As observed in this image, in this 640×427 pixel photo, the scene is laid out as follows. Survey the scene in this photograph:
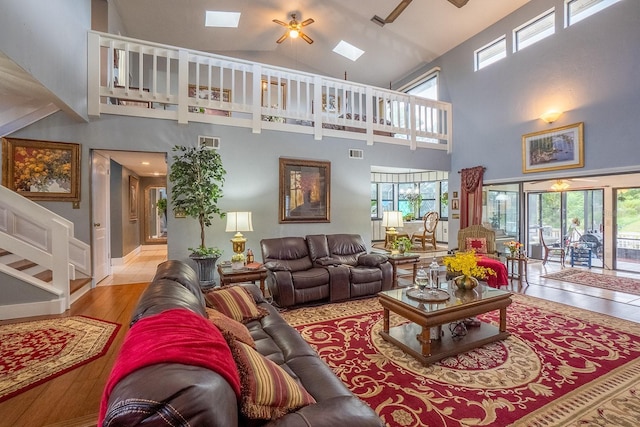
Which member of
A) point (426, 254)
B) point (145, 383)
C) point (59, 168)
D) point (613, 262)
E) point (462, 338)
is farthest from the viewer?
point (426, 254)

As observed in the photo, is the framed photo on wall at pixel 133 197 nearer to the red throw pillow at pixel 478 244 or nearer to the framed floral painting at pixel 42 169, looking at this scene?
the framed floral painting at pixel 42 169

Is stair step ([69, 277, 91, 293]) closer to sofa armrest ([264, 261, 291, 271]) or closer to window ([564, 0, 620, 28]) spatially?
sofa armrest ([264, 261, 291, 271])

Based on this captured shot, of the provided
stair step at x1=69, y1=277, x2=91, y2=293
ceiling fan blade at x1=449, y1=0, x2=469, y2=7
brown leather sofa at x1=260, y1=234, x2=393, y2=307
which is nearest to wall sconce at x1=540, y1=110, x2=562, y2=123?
ceiling fan blade at x1=449, y1=0, x2=469, y2=7

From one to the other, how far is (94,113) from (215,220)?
7.42 feet

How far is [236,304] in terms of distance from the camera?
251cm

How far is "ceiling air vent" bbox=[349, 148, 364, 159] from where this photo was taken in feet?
19.5

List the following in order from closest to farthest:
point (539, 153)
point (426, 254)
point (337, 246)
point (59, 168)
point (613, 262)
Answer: point (59, 168) → point (337, 246) → point (539, 153) → point (613, 262) → point (426, 254)

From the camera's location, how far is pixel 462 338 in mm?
2795

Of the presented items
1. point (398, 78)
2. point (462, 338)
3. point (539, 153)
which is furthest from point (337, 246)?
point (398, 78)

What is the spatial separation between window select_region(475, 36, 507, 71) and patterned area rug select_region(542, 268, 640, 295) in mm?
4524

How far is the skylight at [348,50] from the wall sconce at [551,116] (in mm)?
4492

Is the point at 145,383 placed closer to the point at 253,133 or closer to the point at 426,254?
the point at 253,133

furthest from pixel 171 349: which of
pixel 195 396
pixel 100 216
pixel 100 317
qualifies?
pixel 100 216

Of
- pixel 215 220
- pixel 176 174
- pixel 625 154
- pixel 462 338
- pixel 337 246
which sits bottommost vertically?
pixel 462 338
